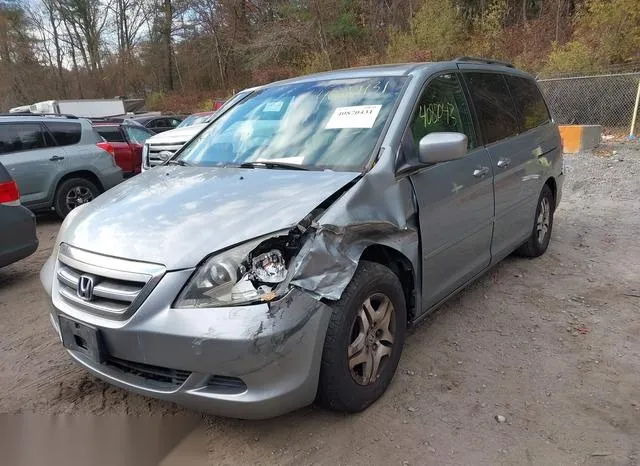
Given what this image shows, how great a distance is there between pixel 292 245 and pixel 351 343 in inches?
23.7

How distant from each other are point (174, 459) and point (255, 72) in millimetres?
33514

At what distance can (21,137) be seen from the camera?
7848 millimetres

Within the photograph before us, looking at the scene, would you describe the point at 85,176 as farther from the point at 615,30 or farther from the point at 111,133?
the point at 615,30

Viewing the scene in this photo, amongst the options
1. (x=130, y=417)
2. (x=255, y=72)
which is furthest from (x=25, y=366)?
(x=255, y=72)

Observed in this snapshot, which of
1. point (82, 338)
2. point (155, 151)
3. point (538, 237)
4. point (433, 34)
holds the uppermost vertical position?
point (433, 34)

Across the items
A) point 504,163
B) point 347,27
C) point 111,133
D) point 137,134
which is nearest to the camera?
point 504,163

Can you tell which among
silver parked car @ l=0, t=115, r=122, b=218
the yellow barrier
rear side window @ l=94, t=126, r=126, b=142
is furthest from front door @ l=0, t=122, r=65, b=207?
the yellow barrier

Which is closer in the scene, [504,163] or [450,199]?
[450,199]

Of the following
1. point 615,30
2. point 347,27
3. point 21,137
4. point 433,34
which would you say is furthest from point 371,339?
point 347,27

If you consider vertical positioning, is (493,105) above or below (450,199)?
above

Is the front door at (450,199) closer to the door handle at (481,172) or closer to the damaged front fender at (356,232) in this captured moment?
the door handle at (481,172)

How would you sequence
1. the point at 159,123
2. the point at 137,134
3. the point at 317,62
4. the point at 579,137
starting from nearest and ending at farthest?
the point at 579,137, the point at 137,134, the point at 159,123, the point at 317,62

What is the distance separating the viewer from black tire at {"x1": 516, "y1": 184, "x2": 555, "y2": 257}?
4.93m

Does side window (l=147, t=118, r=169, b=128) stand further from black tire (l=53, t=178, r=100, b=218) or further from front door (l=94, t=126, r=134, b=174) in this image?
black tire (l=53, t=178, r=100, b=218)
